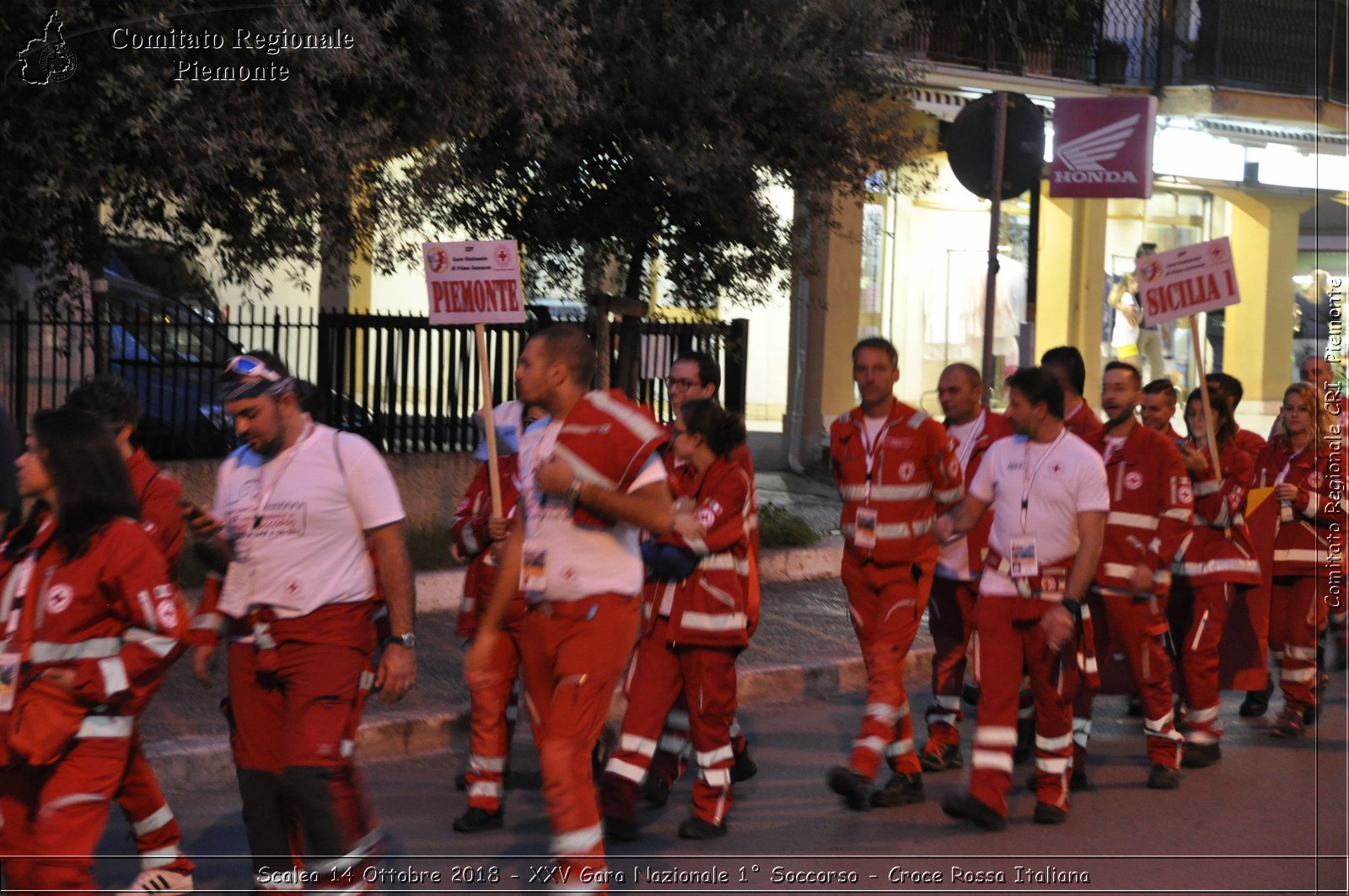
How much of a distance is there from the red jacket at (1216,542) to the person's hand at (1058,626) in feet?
7.65

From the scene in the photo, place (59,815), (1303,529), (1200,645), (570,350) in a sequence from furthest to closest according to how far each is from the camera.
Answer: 1. (1303,529)
2. (1200,645)
3. (570,350)
4. (59,815)

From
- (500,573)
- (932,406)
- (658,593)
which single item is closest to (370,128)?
(658,593)

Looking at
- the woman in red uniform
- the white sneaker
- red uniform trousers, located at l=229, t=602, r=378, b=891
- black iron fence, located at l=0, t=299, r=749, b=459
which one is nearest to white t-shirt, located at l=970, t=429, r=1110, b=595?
red uniform trousers, located at l=229, t=602, r=378, b=891

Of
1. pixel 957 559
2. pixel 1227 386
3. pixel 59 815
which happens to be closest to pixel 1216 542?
pixel 1227 386

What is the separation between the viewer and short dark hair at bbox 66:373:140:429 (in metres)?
5.91

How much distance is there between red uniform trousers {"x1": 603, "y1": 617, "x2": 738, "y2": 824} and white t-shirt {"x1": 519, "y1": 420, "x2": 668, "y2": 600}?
149cm

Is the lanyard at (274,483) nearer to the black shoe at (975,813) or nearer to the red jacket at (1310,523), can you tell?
the black shoe at (975,813)

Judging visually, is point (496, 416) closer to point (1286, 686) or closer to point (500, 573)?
point (500, 573)

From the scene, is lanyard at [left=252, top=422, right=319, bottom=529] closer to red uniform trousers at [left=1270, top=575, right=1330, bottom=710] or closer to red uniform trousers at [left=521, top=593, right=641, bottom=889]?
red uniform trousers at [left=521, top=593, right=641, bottom=889]

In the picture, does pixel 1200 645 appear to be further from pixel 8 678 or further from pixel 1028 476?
pixel 8 678

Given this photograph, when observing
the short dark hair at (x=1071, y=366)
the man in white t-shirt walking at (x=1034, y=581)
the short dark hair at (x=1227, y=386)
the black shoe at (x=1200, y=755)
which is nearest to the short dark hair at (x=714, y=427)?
the man in white t-shirt walking at (x=1034, y=581)

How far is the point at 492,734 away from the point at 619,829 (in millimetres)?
660

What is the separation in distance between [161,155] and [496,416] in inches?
113

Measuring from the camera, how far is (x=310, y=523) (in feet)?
16.8
